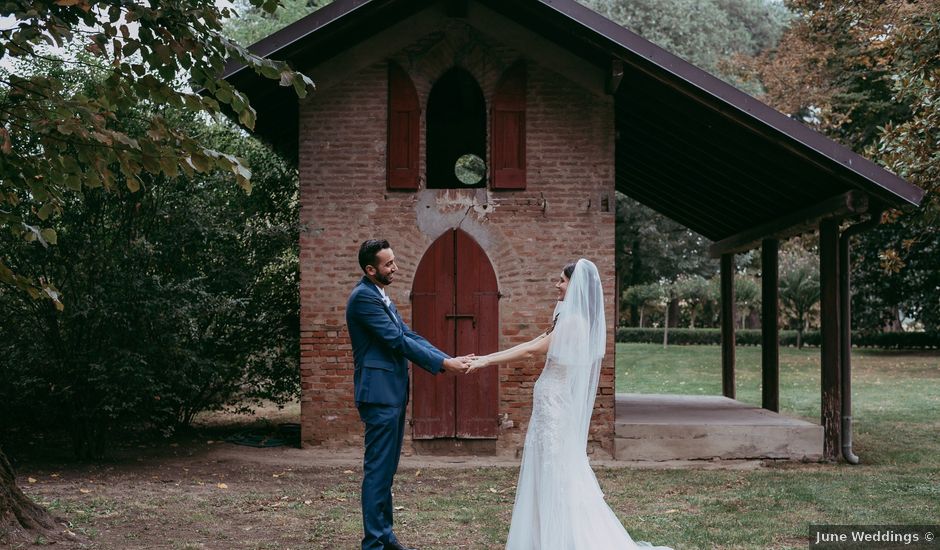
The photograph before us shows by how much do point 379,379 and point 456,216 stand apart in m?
5.18

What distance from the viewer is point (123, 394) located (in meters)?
9.97

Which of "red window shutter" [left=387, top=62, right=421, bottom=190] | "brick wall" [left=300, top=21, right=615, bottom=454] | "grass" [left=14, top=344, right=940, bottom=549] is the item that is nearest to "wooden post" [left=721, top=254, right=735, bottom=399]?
"grass" [left=14, top=344, right=940, bottom=549]

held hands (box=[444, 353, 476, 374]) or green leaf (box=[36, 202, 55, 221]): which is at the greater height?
green leaf (box=[36, 202, 55, 221])

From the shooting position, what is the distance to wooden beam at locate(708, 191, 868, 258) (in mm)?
10039

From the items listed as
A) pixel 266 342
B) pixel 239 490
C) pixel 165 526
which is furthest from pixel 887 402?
pixel 165 526

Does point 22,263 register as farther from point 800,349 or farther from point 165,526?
point 800,349

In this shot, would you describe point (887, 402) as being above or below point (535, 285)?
below

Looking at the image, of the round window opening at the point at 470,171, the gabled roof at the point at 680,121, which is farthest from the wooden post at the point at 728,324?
the round window opening at the point at 470,171

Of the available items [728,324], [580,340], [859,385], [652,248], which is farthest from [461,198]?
[652,248]

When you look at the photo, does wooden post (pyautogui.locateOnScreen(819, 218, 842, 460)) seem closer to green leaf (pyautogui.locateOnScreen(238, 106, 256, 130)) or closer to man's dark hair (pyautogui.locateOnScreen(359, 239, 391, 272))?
man's dark hair (pyautogui.locateOnScreen(359, 239, 391, 272))

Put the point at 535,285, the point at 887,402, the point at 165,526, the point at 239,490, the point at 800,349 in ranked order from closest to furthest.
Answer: the point at 165,526 → the point at 239,490 → the point at 535,285 → the point at 887,402 → the point at 800,349

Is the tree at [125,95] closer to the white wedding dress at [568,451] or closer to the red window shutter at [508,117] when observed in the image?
the white wedding dress at [568,451]

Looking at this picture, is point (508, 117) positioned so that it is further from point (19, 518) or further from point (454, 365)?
point (19, 518)

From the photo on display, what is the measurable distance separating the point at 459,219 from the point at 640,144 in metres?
3.42
